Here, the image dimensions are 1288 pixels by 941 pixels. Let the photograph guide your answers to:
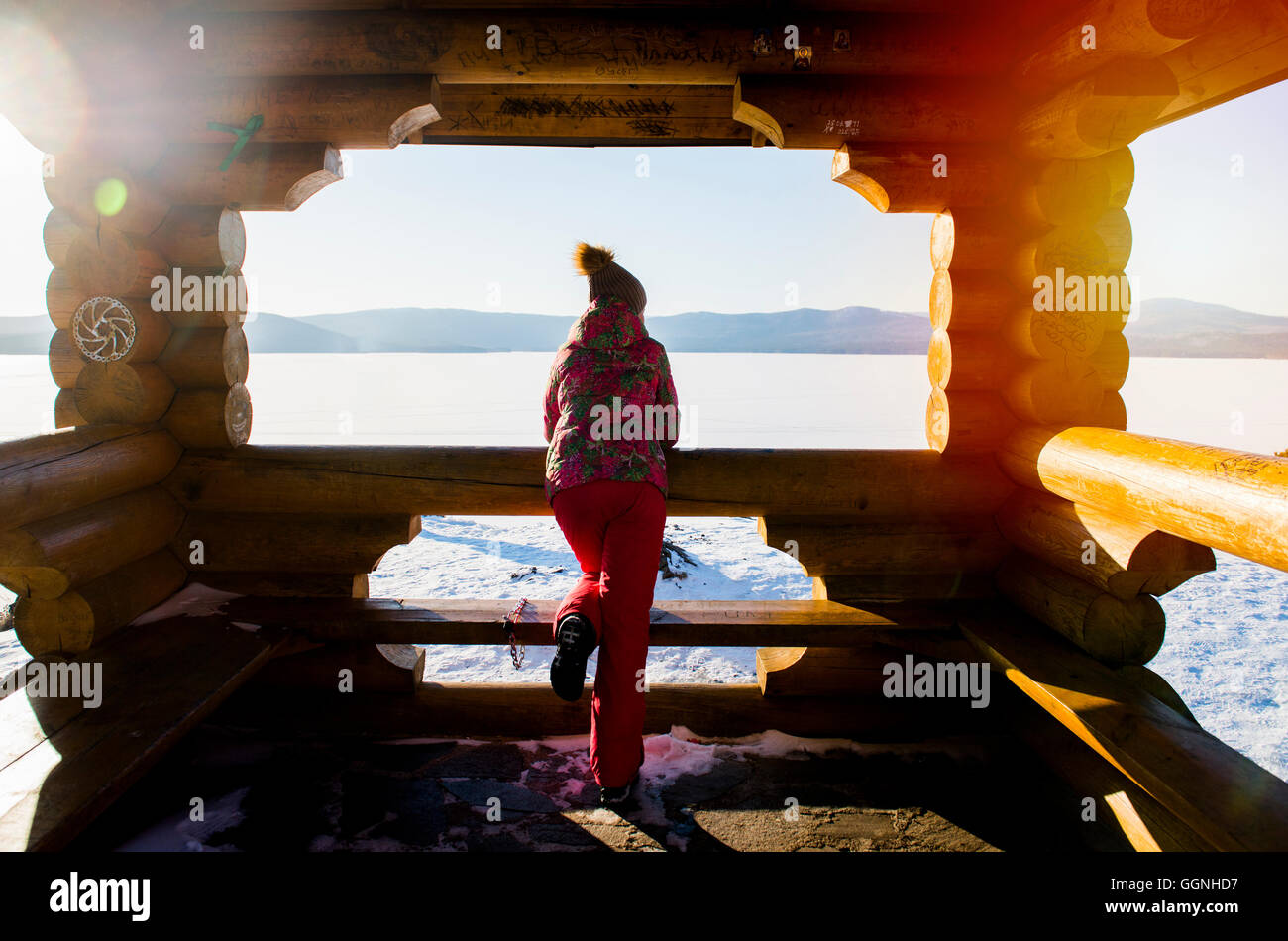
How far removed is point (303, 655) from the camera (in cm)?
374

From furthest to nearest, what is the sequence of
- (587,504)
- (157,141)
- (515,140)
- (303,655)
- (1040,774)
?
(515,140)
(303,655)
(157,141)
(1040,774)
(587,504)

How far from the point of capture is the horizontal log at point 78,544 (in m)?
2.93

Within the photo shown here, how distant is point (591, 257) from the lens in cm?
318

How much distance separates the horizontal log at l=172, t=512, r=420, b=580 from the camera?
12.3 ft

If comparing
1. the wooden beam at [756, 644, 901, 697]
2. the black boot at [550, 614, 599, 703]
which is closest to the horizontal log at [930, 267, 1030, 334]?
the wooden beam at [756, 644, 901, 697]

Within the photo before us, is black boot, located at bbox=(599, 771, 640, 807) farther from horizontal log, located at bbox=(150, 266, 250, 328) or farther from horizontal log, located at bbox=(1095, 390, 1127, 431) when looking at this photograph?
horizontal log, located at bbox=(150, 266, 250, 328)

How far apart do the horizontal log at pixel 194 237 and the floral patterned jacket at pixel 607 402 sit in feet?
6.97

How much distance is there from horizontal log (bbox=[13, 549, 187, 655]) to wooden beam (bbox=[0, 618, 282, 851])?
90 mm

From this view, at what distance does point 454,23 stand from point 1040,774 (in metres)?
4.91

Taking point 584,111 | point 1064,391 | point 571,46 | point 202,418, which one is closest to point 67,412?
point 202,418

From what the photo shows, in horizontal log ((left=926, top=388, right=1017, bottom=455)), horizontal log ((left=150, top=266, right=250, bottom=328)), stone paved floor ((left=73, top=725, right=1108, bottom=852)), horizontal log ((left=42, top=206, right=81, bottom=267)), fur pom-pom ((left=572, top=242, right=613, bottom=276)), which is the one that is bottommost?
stone paved floor ((left=73, top=725, right=1108, bottom=852))
